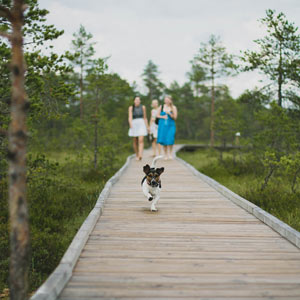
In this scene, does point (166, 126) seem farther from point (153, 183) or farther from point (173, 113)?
point (153, 183)

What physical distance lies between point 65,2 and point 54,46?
8.45 ft

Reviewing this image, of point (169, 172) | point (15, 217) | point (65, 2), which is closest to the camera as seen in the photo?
point (15, 217)

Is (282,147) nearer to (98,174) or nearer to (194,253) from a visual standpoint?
(98,174)

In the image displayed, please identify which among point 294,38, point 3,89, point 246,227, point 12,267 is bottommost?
point 246,227

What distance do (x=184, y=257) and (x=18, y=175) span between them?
6.81 feet

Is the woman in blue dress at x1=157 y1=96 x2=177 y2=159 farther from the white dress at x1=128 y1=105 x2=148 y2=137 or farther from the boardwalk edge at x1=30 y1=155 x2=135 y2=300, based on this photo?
the boardwalk edge at x1=30 y1=155 x2=135 y2=300

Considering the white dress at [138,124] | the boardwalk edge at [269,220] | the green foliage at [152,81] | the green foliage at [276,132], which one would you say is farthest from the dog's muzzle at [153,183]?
the green foliage at [152,81]

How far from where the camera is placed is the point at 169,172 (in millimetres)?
11156

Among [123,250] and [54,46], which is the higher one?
[54,46]

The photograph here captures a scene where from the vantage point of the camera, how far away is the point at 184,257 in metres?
3.77

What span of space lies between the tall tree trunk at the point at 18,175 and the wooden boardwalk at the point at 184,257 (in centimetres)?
44

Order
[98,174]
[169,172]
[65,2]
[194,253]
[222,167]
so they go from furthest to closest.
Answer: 1. [222,167]
2. [98,174]
3. [169,172]
4. [65,2]
5. [194,253]

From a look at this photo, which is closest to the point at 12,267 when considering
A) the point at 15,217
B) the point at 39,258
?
the point at 15,217

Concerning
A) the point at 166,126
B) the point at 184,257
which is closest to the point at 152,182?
the point at 184,257
